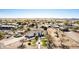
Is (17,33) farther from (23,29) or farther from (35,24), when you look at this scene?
(35,24)

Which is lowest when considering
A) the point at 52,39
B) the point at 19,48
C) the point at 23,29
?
the point at 19,48

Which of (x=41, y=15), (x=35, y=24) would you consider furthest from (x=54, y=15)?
(x=35, y=24)

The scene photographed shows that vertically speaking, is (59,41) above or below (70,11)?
below

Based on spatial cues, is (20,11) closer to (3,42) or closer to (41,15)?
(41,15)

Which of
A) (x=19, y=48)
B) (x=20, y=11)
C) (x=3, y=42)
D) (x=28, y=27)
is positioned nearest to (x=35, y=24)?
(x=28, y=27)

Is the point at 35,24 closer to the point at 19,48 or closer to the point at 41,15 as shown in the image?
the point at 41,15

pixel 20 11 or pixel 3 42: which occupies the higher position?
pixel 20 11
